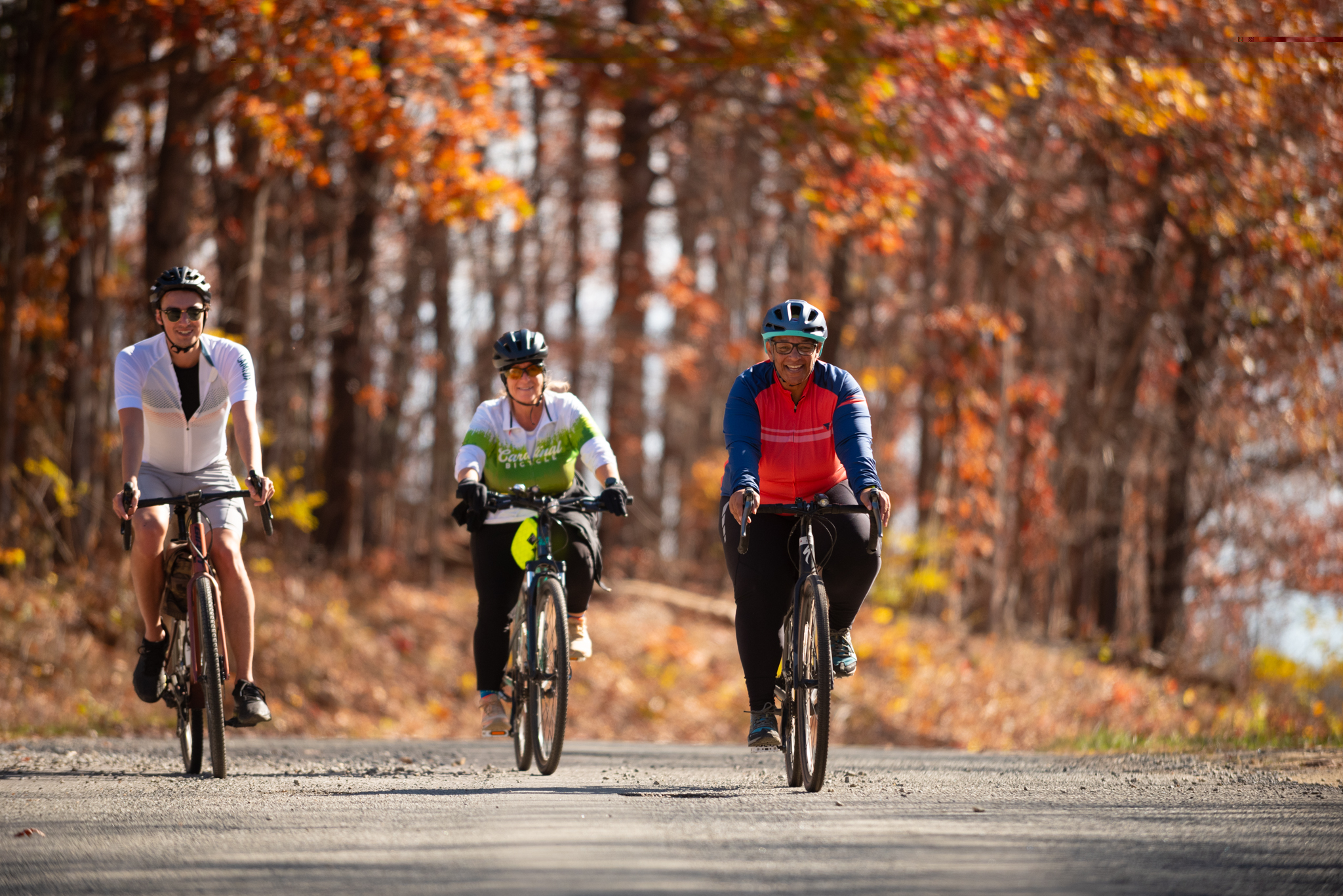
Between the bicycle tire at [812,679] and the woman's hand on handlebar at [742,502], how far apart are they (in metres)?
0.43

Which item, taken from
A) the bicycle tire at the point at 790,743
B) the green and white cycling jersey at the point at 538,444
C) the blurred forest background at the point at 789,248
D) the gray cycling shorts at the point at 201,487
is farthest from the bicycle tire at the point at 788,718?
the blurred forest background at the point at 789,248

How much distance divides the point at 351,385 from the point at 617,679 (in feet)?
20.4

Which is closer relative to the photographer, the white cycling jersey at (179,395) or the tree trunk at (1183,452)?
the white cycling jersey at (179,395)

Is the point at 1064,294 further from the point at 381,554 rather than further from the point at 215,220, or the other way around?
the point at 215,220

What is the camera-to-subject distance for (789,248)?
32281mm

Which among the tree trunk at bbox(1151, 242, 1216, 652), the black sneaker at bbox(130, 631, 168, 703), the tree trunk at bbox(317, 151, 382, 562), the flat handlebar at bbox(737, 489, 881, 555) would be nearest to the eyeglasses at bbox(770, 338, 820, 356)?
the flat handlebar at bbox(737, 489, 881, 555)

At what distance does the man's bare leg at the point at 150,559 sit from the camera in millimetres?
→ 7195

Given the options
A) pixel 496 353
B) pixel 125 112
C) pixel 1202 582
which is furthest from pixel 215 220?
pixel 1202 582

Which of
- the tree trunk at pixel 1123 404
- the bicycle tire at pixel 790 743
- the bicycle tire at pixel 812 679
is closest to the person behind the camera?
the bicycle tire at pixel 812 679

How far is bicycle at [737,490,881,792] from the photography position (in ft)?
21.0

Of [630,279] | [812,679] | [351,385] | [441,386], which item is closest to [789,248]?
[441,386]

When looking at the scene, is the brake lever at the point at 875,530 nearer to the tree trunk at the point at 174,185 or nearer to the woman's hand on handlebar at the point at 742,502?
the woman's hand on handlebar at the point at 742,502

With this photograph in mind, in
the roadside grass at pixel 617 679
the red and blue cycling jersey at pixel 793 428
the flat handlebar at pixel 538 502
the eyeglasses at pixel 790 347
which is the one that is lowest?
the roadside grass at pixel 617 679

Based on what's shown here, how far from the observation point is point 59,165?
15.6 m
